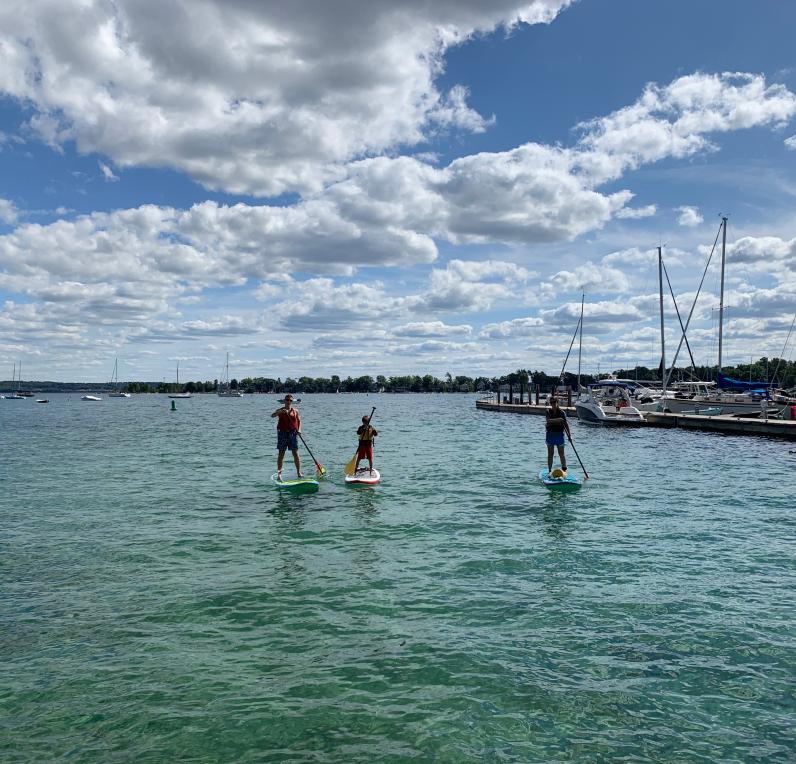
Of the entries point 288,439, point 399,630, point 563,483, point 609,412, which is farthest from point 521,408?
point 399,630

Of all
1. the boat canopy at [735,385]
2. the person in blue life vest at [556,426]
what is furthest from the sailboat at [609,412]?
the person in blue life vest at [556,426]

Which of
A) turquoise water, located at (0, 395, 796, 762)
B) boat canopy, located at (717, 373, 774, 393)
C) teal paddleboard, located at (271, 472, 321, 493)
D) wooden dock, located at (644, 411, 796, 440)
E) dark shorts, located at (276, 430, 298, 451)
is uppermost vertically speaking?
boat canopy, located at (717, 373, 774, 393)

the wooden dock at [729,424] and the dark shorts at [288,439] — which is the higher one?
the dark shorts at [288,439]

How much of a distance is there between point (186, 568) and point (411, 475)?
14.2 m

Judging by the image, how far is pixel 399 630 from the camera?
345 inches

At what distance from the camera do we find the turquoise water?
6.25 metres

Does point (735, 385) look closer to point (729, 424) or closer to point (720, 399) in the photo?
point (720, 399)

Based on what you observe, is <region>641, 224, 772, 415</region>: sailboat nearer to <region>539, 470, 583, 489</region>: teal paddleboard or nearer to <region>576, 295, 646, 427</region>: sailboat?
<region>576, 295, 646, 427</region>: sailboat

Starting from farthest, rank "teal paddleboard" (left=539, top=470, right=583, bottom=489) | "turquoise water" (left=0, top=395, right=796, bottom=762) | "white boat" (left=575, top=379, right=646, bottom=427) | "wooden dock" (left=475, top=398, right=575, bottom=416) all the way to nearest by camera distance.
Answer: "wooden dock" (left=475, top=398, right=575, bottom=416)
"white boat" (left=575, top=379, right=646, bottom=427)
"teal paddleboard" (left=539, top=470, right=583, bottom=489)
"turquoise water" (left=0, top=395, right=796, bottom=762)

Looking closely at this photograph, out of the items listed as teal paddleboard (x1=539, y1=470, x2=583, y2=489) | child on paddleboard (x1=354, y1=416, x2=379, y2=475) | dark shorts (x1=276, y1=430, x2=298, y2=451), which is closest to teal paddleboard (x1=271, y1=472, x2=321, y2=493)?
dark shorts (x1=276, y1=430, x2=298, y2=451)

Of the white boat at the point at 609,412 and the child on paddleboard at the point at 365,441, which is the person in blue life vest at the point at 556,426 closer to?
the child on paddleboard at the point at 365,441

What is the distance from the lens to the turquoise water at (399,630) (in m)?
6.25

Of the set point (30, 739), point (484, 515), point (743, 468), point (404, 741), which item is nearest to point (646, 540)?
point (484, 515)

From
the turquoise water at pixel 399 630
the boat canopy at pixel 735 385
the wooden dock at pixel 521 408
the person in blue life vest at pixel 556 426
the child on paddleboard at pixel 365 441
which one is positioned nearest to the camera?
the turquoise water at pixel 399 630
